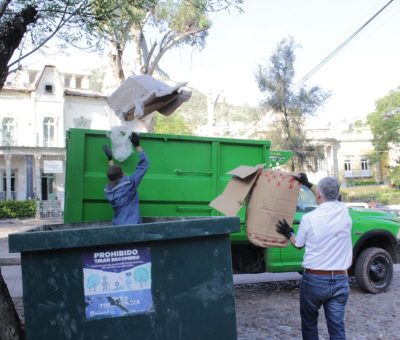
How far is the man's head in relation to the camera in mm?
4086

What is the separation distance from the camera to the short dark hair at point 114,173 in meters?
5.58

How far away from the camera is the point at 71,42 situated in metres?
7.73

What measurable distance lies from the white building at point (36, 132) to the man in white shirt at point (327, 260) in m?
32.3

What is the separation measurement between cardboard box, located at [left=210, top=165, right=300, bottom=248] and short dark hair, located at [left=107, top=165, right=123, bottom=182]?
1.51m

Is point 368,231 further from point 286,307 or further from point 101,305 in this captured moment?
point 101,305

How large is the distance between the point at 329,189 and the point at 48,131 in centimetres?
3507

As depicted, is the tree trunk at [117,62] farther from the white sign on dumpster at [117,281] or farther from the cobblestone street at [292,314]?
the white sign on dumpster at [117,281]

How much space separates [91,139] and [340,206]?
3231mm

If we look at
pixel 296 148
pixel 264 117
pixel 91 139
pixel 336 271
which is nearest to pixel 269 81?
pixel 264 117

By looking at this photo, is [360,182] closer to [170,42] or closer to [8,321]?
[170,42]

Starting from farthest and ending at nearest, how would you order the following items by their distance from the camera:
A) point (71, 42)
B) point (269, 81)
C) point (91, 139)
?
1. point (269, 81)
2. point (71, 42)
3. point (91, 139)

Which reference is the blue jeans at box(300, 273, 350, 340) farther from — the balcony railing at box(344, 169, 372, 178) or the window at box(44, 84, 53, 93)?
the balcony railing at box(344, 169, 372, 178)

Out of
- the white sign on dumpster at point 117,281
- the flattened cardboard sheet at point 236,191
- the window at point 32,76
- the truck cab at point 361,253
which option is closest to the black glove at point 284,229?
the flattened cardboard sheet at point 236,191

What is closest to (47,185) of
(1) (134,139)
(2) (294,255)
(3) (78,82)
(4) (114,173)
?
(3) (78,82)
